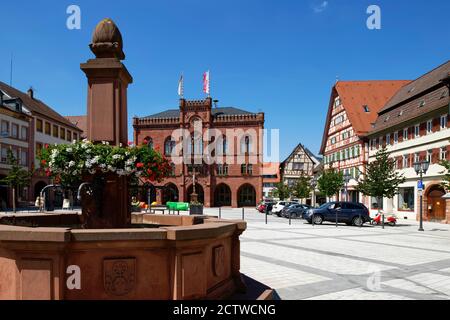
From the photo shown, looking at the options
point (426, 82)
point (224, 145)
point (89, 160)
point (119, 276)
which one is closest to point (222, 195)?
point (224, 145)

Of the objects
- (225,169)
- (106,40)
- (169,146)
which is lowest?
(225,169)

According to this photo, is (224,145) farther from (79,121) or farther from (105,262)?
(105,262)

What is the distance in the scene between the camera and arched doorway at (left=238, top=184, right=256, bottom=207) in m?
59.5

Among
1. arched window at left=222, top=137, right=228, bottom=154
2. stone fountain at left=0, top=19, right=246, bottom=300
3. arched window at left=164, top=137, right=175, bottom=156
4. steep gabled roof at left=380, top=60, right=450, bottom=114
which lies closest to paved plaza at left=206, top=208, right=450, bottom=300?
stone fountain at left=0, top=19, right=246, bottom=300

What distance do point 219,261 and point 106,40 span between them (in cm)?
443

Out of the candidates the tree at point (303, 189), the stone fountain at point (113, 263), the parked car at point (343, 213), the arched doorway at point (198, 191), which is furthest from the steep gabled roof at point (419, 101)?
the arched doorway at point (198, 191)

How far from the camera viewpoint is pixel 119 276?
13.9 feet

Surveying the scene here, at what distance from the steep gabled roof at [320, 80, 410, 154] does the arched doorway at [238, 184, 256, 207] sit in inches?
694

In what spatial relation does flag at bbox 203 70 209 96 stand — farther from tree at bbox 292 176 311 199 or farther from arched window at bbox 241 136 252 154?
tree at bbox 292 176 311 199

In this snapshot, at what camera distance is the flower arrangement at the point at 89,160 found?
5.73 m

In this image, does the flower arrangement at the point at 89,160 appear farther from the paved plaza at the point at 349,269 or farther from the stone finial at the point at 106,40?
the paved plaza at the point at 349,269

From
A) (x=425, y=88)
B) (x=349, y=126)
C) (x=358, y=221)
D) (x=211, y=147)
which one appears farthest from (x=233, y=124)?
(x=358, y=221)

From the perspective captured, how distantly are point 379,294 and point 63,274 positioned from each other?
517 centimetres

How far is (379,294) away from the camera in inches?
259
